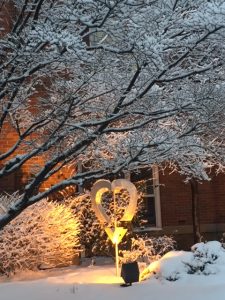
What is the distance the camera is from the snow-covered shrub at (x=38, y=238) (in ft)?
31.6

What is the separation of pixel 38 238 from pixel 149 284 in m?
2.35

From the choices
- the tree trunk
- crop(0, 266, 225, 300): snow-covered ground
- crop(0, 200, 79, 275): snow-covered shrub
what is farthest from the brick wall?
crop(0, 266, 225, 300): snow-covered ground

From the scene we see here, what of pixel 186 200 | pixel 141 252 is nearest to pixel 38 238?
pixel 141 252

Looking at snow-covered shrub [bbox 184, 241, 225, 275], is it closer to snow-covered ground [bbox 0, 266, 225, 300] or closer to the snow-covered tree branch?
snow-covered ground [bbox 0, 266, 225, 300]

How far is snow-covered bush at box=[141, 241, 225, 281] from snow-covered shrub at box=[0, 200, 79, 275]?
6.14 ft

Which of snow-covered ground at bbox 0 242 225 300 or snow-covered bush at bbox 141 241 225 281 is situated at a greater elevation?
snow-covered bush at bbox 141 241 225 281

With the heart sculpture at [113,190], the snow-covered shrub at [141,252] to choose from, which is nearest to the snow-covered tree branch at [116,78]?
the heart sculpture at [113,190]

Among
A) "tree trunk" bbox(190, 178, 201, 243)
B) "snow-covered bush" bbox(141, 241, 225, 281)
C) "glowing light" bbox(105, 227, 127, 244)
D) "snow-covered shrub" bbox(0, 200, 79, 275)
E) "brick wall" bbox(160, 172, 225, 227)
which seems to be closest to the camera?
"snow-covered bush" bbox(141, 241, 225, 281)

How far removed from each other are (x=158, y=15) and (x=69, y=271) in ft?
20.9

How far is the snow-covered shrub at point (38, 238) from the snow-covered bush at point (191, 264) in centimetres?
187

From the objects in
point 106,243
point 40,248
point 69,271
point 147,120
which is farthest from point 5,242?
point 147,120

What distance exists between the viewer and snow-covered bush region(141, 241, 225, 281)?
851cm

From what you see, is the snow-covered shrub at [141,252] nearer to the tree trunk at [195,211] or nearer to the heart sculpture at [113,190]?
the heart sculpture at [113,190]

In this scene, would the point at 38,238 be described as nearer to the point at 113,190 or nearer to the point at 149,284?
the point at 113,190
